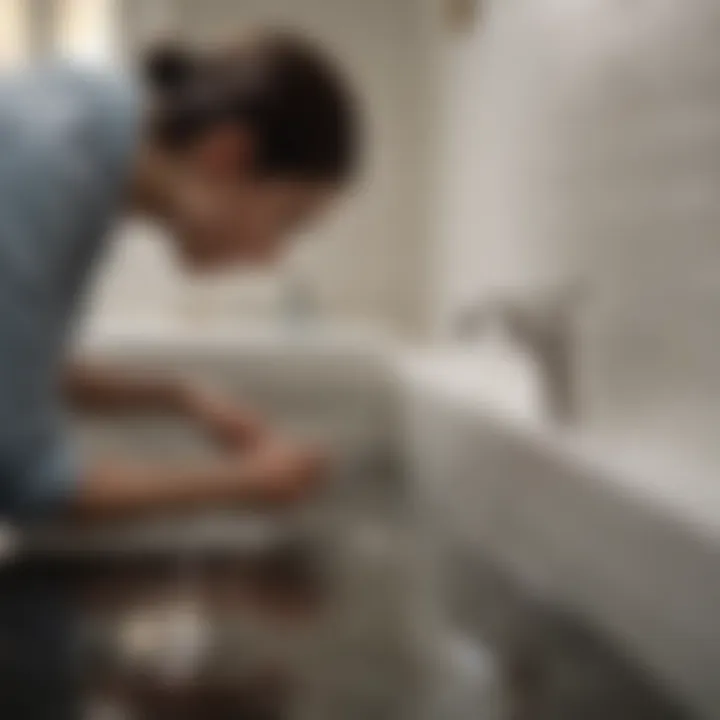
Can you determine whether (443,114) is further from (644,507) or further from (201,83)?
(644,507)

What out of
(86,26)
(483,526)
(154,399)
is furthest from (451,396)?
(86,26)

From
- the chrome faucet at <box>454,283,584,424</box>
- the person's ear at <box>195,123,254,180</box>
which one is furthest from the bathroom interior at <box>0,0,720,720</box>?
the person's ear at <box>195,123,254,180</box>

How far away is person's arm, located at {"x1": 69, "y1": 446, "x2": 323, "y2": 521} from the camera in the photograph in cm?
94

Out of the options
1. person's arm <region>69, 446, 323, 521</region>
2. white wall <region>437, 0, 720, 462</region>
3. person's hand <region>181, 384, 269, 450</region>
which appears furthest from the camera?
person's hand <region>181, 384, 269, 450</region>

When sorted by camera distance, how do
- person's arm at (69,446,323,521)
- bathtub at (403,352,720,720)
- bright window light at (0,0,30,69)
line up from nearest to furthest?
1. bathtub at (403,352,720,720)
2. person's arm at (69,446,323,521)
3. bright window light at (0,0,30,69)

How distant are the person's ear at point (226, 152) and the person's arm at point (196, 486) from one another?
228mm

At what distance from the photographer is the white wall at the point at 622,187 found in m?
0.83

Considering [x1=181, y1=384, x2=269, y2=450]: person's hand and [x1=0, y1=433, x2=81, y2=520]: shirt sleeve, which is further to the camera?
[x1=181, y1=384, x2=269, y2=450]: person's hand

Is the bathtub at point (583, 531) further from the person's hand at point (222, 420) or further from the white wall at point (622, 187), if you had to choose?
the person's hand at point (222, 420)

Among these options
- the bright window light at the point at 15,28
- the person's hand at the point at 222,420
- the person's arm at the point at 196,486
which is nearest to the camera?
the person's arm at the point at 196,486

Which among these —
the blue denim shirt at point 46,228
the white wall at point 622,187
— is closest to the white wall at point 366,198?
the white wall at point 622,187

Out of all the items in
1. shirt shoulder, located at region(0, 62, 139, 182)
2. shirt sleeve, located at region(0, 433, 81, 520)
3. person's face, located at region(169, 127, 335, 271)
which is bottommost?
shirt sleeve, located at region(0, 433, 81, 520)

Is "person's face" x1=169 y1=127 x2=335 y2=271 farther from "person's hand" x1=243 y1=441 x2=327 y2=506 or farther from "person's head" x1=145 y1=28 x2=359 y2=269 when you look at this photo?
"person's hand" x1=243 y1=441 x2=327 y2=506

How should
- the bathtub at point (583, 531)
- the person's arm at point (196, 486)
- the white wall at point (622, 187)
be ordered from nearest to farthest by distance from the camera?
the bathtub at point (583, 531), the white wall at point (622, 187), the person's arm at point (196, 486)
